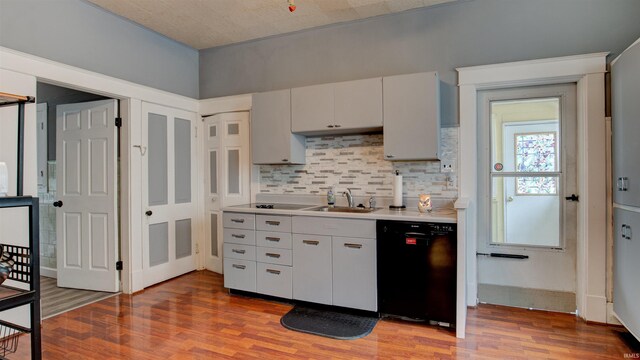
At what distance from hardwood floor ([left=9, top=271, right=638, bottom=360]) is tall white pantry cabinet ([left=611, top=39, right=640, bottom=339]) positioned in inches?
13.8

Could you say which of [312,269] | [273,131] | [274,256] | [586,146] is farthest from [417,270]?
[273,131]

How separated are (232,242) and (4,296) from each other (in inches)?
78.1

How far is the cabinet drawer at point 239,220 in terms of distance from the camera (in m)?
3.47

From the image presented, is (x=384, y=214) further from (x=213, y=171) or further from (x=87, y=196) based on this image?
(x=87, y=196)

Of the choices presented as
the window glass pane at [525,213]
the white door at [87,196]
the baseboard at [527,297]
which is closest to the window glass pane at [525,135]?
the window glass pane at [525,213]

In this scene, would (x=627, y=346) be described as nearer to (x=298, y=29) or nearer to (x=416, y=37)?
(x=416, y=37)

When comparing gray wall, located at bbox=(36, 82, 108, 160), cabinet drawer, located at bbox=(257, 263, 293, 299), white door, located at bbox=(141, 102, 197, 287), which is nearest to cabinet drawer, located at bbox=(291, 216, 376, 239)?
cabinet drawer, located at bbox=(257, 263, 293, 299)

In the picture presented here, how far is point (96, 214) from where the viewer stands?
3.70 meters

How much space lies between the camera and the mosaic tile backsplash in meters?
3.34

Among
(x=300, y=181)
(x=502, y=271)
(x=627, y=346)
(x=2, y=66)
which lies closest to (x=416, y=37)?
(x=300, y=181)

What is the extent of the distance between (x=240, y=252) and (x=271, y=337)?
107 centimetres

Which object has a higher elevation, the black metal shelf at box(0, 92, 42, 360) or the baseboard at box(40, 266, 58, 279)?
the black metal shelf at box(0, 92, 42, 360)

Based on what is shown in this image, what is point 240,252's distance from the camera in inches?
139

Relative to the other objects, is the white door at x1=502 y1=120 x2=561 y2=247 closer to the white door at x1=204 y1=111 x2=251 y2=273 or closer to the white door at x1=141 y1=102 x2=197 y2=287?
the white door at x1=204 y1=111 x2=251 y2=273
